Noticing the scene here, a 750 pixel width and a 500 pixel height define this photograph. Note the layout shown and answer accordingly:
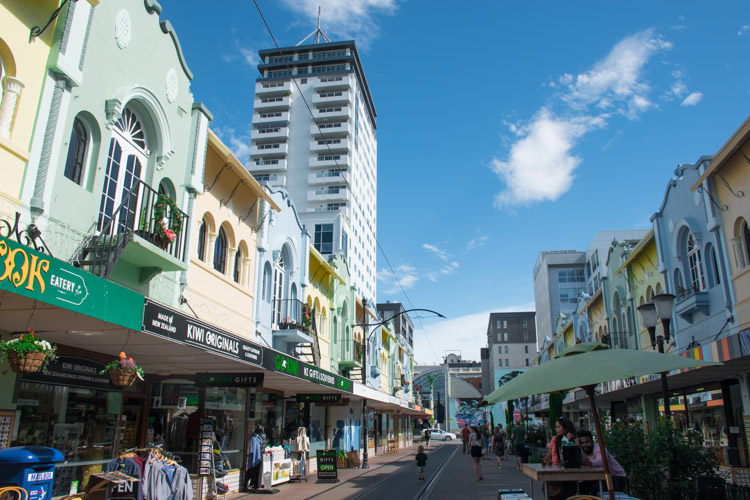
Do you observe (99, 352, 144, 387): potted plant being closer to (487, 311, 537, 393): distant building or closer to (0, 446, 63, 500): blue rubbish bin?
(0, 446, 63, 500): blue rubbish bin

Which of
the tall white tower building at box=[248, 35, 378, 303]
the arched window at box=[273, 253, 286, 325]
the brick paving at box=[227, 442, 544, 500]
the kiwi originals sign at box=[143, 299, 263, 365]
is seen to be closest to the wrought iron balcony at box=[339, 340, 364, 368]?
the brick paving at box=[227, 442, 544, 500]

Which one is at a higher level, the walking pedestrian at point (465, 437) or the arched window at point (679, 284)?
the arched window at point (679, 284)

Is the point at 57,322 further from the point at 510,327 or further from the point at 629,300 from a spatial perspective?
the point at 510,327

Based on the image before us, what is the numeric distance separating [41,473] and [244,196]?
10.5 metres

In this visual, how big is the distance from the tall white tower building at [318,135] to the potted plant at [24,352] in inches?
2395

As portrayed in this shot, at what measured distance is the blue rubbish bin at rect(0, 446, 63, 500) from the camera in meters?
6.08

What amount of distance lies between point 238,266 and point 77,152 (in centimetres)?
685

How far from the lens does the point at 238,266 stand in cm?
1594

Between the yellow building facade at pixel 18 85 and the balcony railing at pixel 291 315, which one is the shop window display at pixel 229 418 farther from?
the yellow building facade at pixel 18 85

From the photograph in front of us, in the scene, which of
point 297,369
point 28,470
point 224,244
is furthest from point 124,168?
point 297,369

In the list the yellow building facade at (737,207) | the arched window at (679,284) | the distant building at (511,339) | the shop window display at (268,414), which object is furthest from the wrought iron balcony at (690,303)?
the distant building at (511,339)

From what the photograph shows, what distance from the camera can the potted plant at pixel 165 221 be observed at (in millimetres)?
10344

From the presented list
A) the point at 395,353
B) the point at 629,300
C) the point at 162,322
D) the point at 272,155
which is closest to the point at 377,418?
the point at 395,353

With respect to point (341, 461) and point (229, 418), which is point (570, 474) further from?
point (341, 461)
